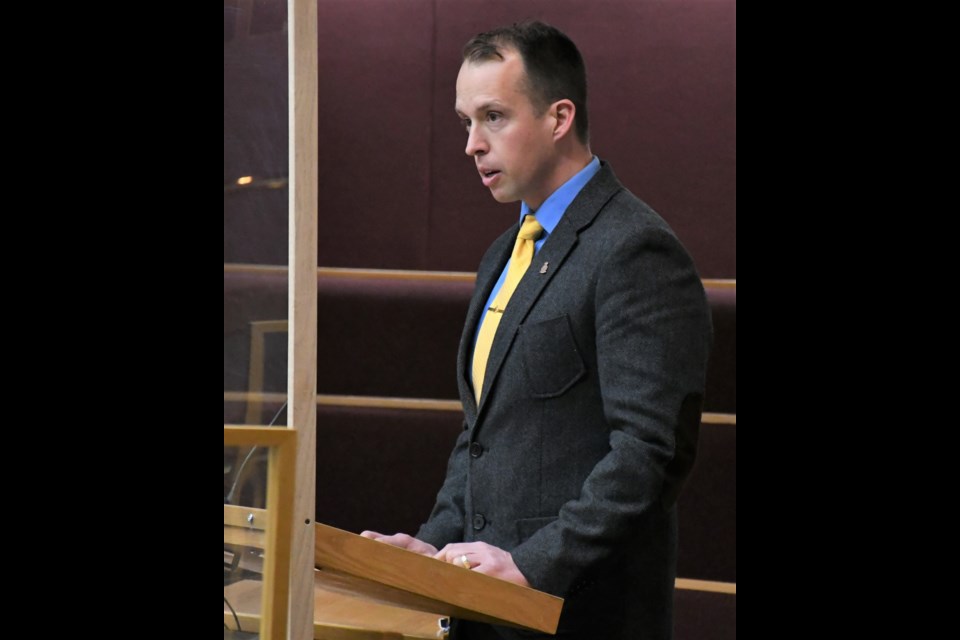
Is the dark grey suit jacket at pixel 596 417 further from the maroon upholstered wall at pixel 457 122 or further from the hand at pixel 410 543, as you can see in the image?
the maroon upholstered wall at pixel 457 122

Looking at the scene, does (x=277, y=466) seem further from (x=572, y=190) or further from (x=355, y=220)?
(x=355, y=220)

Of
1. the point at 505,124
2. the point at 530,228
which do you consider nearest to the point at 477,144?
the point at 505,124

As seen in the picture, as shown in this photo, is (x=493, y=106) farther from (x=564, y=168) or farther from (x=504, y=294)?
(x=504, y=294)

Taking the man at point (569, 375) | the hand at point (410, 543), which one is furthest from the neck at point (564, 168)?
the hand at point (410, 543)

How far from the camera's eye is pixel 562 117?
1.82 metres

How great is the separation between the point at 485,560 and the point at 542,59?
718mm

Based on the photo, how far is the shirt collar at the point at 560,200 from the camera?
1.81 metres

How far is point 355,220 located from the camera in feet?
10.9

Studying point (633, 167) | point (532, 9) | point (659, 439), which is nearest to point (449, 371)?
point (633, 167)

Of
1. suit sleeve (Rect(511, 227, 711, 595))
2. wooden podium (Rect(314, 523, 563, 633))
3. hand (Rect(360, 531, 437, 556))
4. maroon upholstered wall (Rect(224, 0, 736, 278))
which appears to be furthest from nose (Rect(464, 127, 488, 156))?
maroon upholstered wall (Rect(224, 0, 736, 278))

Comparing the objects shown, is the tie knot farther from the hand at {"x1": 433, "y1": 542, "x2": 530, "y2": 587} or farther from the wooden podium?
the wooden podium

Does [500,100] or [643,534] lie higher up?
[500,100]

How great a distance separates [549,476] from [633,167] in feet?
5.17

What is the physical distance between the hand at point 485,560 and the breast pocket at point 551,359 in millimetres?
229
